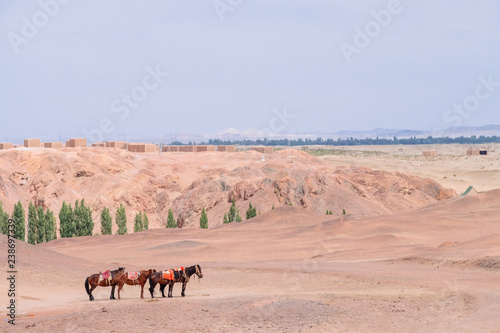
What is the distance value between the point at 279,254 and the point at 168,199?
182 ft

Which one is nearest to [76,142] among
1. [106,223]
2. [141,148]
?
[141,148]

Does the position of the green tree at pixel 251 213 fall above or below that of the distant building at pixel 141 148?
below

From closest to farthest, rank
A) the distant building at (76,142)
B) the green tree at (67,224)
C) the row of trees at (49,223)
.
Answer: the row of trees at (49,223) < the green tree at (67,224) < the distant building at (76,142)

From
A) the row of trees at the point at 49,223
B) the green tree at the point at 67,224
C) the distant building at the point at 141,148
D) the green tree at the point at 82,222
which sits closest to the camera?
the row of trees at the point at 49,223

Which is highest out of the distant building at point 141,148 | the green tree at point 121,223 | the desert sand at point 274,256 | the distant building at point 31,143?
the distant building at point 31,143

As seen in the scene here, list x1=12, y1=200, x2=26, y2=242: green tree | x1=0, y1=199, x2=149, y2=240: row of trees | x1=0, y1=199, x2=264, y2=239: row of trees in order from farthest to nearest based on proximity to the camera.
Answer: x1=0, y1=199, x2=264, y2=239: row of trees → x1=0, y1=199, x2=149, y2=240: row of trees → x1=12, y1=200, x2=26, y2=242: green tree

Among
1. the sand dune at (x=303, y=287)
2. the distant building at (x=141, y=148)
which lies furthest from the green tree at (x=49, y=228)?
the distant building at (x=141, y=148)

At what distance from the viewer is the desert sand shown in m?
20.4

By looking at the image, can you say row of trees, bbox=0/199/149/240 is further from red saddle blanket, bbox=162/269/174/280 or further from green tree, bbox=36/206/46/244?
red saddle blanket, bbox=162/269/174/280

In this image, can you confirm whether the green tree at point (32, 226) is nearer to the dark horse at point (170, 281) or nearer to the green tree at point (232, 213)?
the green tree at point (232, 213)

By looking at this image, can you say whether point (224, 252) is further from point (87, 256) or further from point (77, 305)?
point (77, 305)

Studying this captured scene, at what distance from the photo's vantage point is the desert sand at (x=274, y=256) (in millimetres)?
20391

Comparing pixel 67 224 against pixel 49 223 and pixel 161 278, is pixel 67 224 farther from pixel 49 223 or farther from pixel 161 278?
pixel 161 278

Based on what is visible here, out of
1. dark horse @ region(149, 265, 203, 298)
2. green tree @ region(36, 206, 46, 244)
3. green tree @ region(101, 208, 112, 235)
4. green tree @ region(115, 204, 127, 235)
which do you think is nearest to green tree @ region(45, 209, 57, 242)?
green tree @ region(36, 206, 46, 244)
